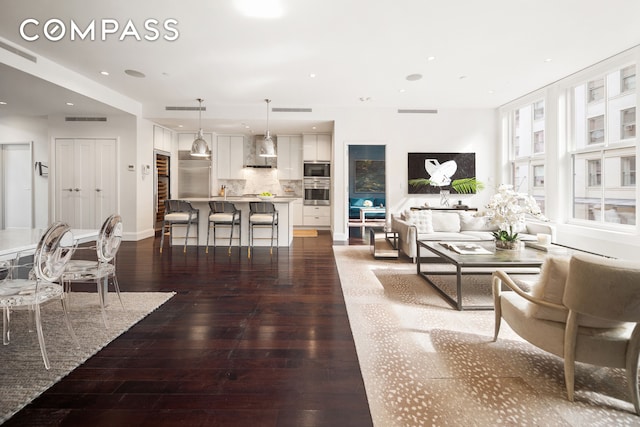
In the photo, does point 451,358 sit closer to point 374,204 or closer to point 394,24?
point 394,24

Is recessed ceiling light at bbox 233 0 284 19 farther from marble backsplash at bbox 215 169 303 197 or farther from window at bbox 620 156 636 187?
marble backsplash at bbox 215 169 303 197

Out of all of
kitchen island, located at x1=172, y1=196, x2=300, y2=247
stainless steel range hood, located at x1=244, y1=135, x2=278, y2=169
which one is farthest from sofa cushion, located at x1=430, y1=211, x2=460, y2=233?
stainless steel range hood, located at x1=244, y1=135, x2=278, y2=169

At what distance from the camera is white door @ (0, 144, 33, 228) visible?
7.69 m

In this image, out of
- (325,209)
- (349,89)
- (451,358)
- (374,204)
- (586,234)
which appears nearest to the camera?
(451,358)

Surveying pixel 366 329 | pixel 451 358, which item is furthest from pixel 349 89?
pixel 451 358

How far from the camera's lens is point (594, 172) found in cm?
514

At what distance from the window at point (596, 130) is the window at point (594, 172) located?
322 mm

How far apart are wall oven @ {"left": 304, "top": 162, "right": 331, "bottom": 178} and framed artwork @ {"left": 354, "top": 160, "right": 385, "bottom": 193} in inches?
40.8

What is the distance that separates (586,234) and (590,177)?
0.92 metres

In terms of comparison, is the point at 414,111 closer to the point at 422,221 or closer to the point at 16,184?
the point at 422,221

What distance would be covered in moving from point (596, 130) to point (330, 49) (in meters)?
4.23

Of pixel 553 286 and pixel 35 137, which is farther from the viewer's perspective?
pixel 35 137

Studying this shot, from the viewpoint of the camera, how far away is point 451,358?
218cm

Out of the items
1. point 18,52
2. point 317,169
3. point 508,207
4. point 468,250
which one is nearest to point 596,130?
point 508,207
